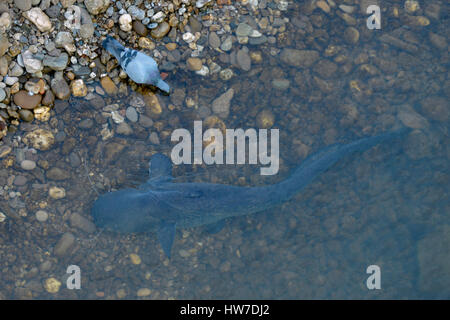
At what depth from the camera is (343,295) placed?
4844mm

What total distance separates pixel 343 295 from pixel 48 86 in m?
4.18

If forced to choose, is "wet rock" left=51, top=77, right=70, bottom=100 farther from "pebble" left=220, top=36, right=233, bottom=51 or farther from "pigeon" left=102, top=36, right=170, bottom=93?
"pebble" left=220, top=36, right=233, bottom=51

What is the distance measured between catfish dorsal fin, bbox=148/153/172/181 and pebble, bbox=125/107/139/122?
51cm

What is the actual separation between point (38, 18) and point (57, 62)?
496mm

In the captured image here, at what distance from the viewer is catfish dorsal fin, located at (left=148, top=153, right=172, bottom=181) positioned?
4871mm

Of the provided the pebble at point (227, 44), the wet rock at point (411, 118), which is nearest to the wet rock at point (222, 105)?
the pebble at point (227, 44)

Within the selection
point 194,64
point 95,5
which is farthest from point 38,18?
point 194,64

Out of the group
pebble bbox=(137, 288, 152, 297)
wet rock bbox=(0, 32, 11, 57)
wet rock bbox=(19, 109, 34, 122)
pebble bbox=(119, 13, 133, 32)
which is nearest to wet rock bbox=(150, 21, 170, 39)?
pebble bbox=(119, 13, 133, 32)

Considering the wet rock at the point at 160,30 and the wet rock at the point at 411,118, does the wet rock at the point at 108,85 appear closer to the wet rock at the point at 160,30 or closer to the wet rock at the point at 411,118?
the wet rock at the point at 160,30

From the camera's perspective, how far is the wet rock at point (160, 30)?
5008 millimetres

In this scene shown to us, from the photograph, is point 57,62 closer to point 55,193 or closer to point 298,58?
point 55,193

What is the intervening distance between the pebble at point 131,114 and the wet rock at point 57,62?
0.85 meters

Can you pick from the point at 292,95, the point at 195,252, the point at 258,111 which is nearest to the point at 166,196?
the point at 195,252
